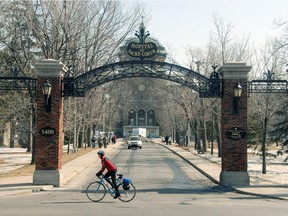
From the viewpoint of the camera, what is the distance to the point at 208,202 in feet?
45.4

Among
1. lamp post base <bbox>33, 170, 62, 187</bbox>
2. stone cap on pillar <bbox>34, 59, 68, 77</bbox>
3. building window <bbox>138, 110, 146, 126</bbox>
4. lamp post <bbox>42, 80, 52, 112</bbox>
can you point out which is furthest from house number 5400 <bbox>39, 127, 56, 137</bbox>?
building window <bbox>138, 110, 146, 126</bbox>

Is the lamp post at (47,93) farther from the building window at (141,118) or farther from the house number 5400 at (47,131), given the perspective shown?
the building window at (141,118)

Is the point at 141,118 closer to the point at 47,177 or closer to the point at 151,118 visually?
the point at 151,118

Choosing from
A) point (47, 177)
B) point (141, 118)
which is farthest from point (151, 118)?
point (47, 177)

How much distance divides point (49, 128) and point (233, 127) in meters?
7.57

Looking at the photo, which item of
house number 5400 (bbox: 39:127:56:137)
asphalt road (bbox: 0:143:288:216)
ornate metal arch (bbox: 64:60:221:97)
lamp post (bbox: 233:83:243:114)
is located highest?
ornate metal arch (bbox: 64:60:221:97)

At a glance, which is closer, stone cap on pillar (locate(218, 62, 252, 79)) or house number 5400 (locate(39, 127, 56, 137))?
house number 5400 (locate(39, 127, 56, 137))

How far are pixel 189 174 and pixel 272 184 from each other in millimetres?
6155

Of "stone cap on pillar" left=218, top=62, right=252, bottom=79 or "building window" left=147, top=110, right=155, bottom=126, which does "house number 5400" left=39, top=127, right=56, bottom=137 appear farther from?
"building window" left=147, top=110, right=155, bottom=126

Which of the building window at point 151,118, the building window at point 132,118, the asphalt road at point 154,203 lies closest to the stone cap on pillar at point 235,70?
the asphalt road at point 154,203

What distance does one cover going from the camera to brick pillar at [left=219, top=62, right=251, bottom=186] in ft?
60.3

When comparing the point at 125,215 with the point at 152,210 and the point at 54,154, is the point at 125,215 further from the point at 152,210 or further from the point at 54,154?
the point at 54,154

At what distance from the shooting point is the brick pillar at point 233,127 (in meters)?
18.4

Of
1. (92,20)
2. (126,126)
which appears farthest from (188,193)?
(126,126)
